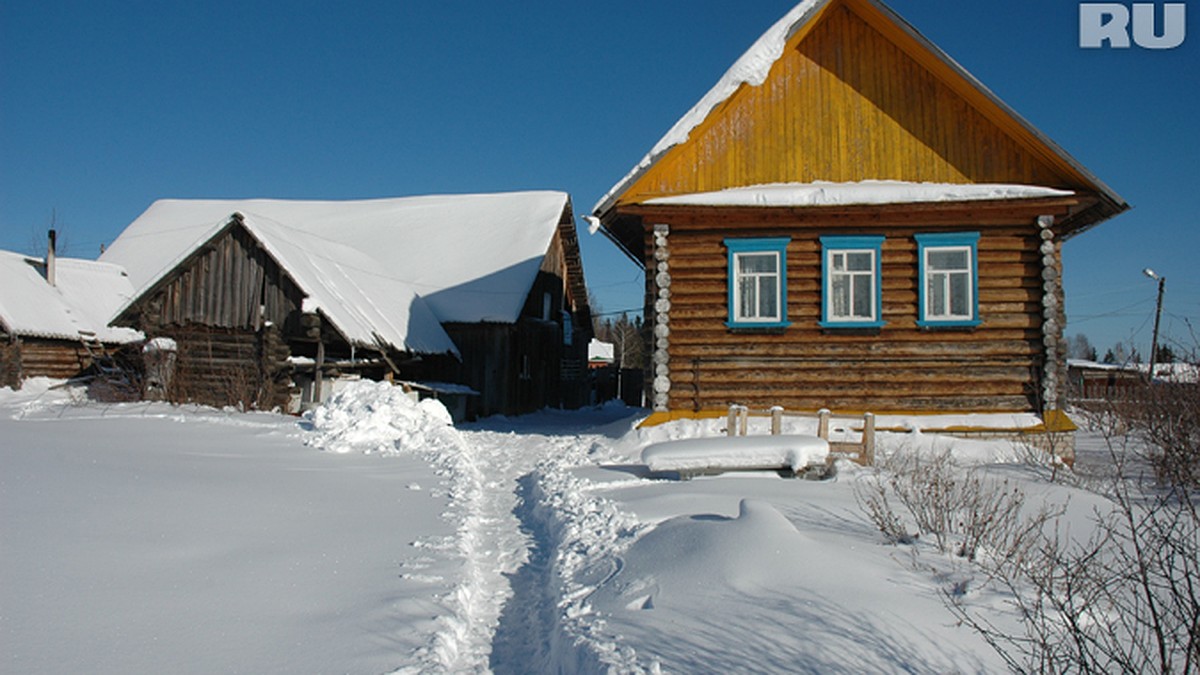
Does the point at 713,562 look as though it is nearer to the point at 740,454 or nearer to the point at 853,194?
the point at 740,454

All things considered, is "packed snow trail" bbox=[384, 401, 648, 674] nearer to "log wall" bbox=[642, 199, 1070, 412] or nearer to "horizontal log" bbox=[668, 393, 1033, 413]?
"horizontal log" bbox=[668, 393, 1033, 413]

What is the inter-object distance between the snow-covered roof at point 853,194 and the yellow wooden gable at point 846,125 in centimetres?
21

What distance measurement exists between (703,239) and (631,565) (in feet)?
31.1

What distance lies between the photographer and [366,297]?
21.9 metres

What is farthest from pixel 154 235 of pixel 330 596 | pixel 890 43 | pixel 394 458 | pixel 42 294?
pixel 330 596

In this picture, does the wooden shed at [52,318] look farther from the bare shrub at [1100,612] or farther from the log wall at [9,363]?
the bare shrub at [1100,612]

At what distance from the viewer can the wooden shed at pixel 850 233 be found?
14.2 m

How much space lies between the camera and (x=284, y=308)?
18.9 meters

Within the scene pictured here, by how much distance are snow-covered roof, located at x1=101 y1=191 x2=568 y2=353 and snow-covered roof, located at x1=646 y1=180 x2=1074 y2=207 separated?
913 centimetres

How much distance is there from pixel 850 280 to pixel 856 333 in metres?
0.96

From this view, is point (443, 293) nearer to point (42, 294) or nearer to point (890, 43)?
point (42, 294)

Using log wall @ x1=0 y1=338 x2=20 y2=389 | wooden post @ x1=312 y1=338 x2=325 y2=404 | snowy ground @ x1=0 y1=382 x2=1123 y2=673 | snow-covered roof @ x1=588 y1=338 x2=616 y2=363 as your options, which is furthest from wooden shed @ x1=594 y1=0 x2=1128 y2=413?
snow-covered roof @ x1=588 y1=338 x2=616 y2=363

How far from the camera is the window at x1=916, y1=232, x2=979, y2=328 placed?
14320mm

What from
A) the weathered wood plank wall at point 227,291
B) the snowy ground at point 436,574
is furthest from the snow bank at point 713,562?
the weathered wood plank wall at point 227,291
